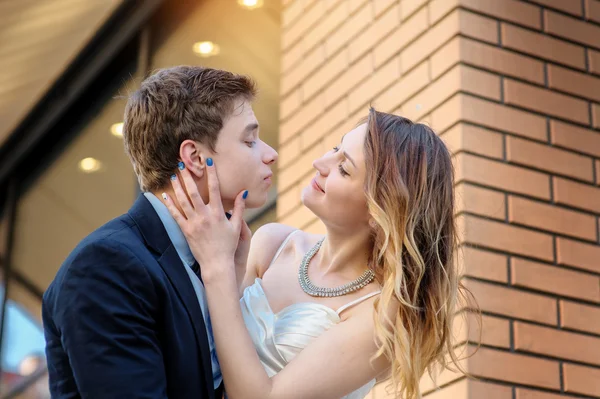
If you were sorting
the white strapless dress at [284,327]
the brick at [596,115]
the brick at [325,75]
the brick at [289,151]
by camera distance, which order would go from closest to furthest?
the white strapless dress at [284,327]
the brick at [596,115]
the brick at [325,75]
the brick at [289,151]

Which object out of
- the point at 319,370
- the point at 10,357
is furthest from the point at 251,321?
the point at 10,357

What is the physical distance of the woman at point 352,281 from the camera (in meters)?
2.66

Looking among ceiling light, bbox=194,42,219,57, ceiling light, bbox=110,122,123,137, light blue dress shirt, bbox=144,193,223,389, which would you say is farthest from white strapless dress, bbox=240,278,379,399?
ceiling light, bbox=110,122,123,137

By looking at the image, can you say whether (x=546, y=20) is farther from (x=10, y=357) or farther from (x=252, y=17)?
(x=10, y=357)

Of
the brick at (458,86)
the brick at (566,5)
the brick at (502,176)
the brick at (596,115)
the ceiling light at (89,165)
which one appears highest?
the ceiling light at (89,165)

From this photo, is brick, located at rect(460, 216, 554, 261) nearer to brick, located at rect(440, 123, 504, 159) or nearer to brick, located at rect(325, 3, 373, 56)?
brick, located at rect(440, 123, 504, 159)

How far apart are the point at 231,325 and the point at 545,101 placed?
5.87 feet

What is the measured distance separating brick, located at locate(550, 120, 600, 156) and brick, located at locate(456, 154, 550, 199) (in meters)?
0.18

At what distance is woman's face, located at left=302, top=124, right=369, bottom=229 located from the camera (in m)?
2.98

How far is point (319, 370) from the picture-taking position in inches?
110

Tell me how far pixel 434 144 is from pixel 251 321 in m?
0.80

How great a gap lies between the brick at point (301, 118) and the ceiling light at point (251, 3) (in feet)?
4.19

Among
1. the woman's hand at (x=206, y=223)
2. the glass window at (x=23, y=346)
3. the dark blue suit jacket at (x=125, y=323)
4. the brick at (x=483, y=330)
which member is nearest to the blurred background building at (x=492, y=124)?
the brick at (x=483, y=330)

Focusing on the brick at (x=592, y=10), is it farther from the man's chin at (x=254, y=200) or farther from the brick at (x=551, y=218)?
the man's chin at (x=254, y=200)
